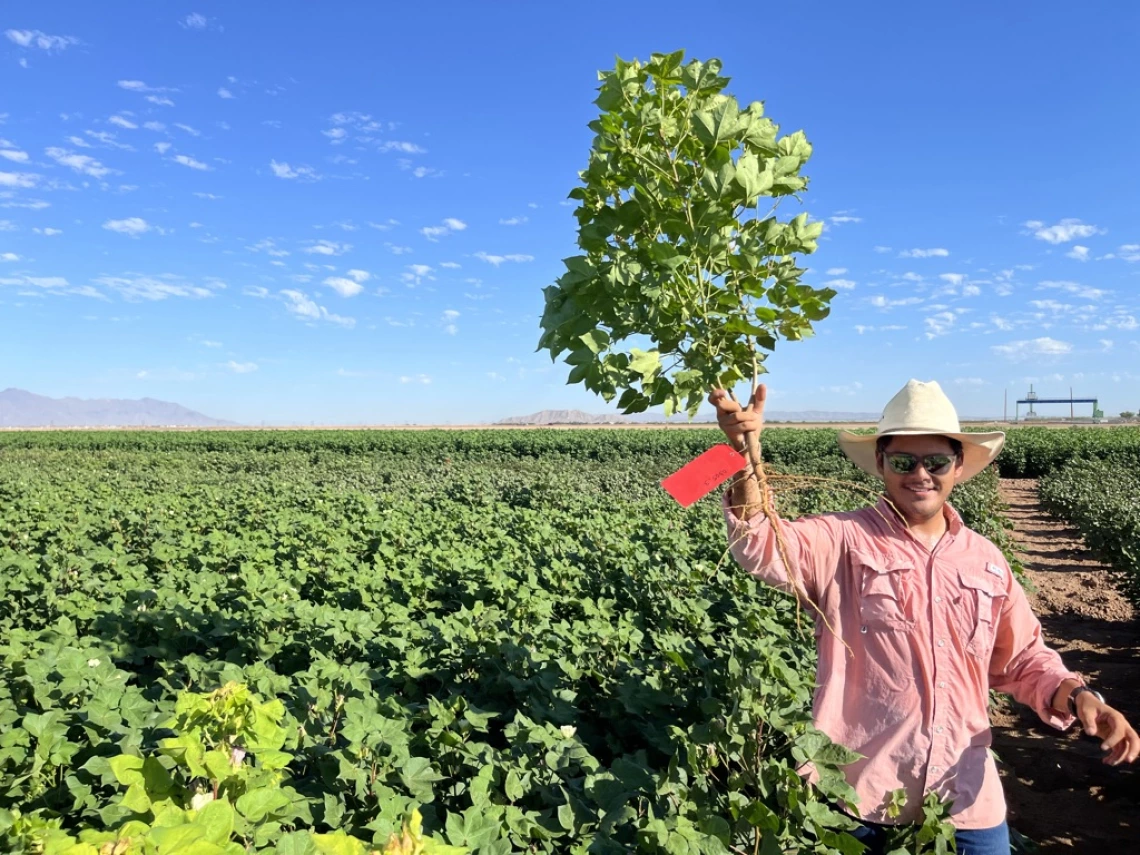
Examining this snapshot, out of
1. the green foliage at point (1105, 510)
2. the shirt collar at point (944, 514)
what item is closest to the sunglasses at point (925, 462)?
the shirt collar at point (944, 514)

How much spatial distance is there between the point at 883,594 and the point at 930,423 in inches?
21.1

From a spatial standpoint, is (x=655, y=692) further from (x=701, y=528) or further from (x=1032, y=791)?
(x=701, y=528)

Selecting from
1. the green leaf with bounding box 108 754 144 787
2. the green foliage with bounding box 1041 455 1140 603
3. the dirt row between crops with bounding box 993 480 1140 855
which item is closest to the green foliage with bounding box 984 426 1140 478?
the green foliage with bounding box 1041 455 1140 603

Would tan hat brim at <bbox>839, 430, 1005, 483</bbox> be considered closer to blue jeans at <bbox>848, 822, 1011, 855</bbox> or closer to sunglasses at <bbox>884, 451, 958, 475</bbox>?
sunglasses at <bbox>884, 451, 958, 475</bbox>

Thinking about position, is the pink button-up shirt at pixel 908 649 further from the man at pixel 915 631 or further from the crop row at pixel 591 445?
the crop row at pixel 591 445

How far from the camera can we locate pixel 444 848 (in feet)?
3.37

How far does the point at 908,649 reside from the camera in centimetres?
226

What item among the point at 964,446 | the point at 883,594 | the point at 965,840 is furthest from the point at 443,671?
the point at 964,446

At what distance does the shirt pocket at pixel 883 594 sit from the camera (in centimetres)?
228

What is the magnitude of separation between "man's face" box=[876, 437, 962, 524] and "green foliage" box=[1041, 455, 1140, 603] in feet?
24.9

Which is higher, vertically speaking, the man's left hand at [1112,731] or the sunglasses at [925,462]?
the sunglasses at [925,462]

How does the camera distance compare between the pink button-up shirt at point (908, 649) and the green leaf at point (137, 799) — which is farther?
the pink button-up shirt at point (908, 649)

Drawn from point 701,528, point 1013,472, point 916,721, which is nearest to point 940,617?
point 916,721

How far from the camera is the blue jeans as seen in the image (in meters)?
2.23
